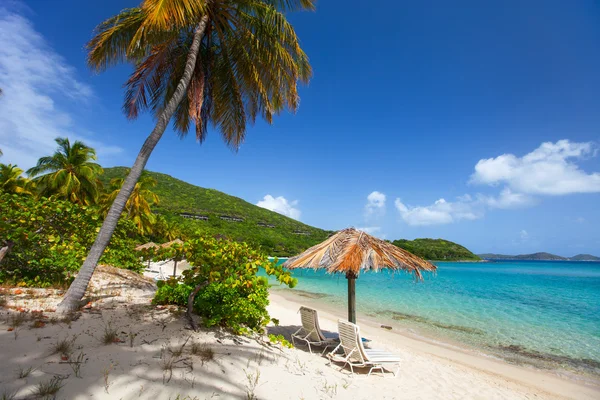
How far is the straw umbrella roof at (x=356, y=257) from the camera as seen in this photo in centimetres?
587

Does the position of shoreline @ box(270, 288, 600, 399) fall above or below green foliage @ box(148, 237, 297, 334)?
below

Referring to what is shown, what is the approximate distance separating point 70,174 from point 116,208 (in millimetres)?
15857

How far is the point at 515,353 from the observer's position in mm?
8922

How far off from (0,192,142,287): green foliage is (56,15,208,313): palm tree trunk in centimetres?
184

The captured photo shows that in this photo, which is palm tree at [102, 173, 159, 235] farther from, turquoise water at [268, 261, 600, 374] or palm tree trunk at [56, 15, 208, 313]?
palm tree trunk at [56, 15, 208, 313]

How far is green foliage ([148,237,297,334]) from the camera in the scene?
14.5 feet

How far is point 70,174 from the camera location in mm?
17172

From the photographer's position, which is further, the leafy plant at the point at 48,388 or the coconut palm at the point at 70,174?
the coconut palm at the point at 70,174

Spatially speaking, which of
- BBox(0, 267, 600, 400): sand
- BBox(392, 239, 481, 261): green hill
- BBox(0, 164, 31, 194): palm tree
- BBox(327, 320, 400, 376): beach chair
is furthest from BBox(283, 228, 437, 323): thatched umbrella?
BBox(392, 239, 481, 261): green hill

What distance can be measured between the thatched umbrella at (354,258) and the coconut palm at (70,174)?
678 inches

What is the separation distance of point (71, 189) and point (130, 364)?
18184 mm

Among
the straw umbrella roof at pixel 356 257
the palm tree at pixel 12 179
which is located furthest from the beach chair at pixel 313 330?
the palm tree at pixel 12 179

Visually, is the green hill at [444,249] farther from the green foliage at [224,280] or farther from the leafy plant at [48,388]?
the leafy plant at [48,388]

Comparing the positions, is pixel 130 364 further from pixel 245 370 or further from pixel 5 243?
pixel 5 243
